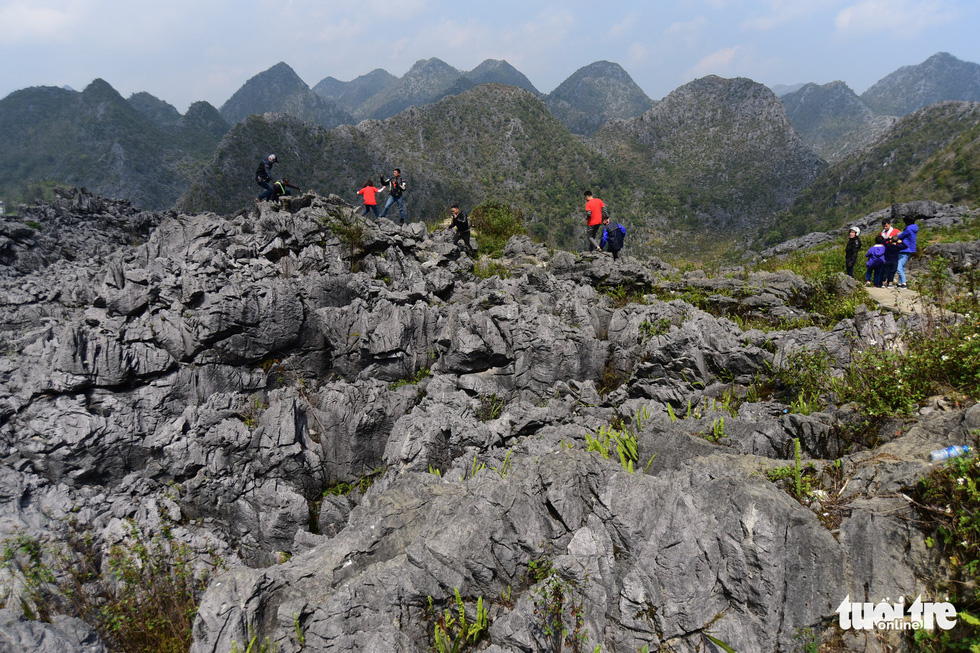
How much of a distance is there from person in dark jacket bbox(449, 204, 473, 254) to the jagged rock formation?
0.75m

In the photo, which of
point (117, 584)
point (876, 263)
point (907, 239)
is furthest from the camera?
point (876, 263)

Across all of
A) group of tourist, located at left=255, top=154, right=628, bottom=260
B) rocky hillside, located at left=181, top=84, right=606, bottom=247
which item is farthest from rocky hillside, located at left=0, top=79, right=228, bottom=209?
group of tourist, located at left=255, top=154, right=628, bottom=260

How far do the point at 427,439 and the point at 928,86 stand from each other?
9216 inches

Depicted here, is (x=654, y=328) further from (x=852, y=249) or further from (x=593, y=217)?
(x=852, y=249)

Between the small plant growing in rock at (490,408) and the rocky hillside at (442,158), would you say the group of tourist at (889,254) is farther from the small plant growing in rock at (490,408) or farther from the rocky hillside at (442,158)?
the rocky hillside at (442,158)

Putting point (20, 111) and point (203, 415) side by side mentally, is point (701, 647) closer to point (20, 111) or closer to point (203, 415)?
point (203, 415)

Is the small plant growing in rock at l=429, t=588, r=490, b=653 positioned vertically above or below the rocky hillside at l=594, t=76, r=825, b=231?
below

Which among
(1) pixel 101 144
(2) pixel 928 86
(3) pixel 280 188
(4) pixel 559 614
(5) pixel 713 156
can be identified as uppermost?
(1) pixel 101 144

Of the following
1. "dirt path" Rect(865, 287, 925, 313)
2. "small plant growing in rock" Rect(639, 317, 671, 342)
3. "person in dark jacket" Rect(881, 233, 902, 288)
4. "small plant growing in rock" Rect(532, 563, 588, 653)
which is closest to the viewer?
"small plant growing in rock" Rect(532, 563, 588, 653)

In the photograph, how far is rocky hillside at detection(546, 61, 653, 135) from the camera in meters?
145

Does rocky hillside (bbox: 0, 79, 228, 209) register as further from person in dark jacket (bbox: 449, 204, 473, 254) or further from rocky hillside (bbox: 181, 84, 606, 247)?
person in dark jacket (bbox: 449, 204, 473, 254)

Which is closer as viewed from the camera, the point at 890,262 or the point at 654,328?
the point at 654,328

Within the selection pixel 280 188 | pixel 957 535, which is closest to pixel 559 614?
pixel 957 535

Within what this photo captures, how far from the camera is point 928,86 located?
14975 cm
